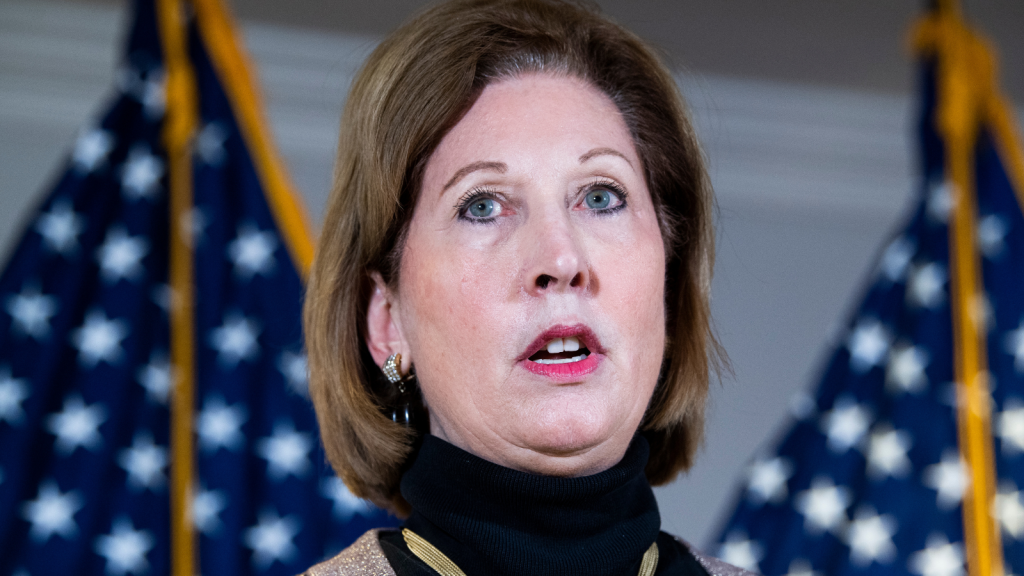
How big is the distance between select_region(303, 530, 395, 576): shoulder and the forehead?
47 centimetres

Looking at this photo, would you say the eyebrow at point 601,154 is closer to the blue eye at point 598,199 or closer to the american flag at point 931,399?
the blue eye at point 598,199

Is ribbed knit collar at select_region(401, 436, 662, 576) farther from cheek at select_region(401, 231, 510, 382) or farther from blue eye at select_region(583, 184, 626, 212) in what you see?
blue eye at select_region(583, 184, 626, 212)

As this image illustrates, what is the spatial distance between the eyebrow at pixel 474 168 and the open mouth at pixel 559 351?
218 mm

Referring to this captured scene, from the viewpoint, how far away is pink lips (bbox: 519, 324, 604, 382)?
1205 millimetres

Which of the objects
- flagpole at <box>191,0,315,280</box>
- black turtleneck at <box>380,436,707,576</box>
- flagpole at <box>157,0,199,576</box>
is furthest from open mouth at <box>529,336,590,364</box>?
flagpole at <box>191,0,315,280</box>

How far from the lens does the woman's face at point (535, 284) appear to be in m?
1.21

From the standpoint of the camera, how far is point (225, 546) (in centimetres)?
257

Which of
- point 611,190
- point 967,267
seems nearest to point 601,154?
point 611,190

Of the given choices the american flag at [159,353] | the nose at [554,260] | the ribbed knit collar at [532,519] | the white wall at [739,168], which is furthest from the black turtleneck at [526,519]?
the white wall at [739,168]

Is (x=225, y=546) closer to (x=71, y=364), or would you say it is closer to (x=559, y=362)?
(x=71, y=364)

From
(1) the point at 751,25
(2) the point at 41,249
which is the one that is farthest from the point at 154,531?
(1) the point at 751,25

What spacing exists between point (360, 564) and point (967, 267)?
86.2 inches

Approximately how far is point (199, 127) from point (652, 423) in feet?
5.97

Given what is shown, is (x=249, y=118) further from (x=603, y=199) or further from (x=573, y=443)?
(x=573, y=443)
